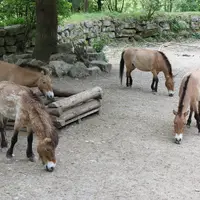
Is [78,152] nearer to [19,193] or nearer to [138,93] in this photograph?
[19,193]

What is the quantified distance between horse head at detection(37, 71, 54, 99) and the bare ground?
2.23 ft

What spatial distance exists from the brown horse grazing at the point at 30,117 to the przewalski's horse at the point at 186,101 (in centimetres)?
225

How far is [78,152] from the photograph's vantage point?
6016mm

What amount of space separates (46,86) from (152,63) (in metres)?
3.28

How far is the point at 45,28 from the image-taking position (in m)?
11.0

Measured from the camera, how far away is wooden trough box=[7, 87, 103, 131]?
6.66 m

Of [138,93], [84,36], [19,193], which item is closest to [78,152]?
[19,193]

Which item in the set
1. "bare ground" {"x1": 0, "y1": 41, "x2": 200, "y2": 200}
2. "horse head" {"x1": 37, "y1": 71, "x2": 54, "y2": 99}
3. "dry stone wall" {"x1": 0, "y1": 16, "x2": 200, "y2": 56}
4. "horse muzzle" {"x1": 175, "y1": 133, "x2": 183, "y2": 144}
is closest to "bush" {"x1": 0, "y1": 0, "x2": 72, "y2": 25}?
"dry stone wall" {"x1": 0, "y1": 16, "x2": 200, "y2": 56}

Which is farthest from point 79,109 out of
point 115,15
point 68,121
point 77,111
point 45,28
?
point 115,15

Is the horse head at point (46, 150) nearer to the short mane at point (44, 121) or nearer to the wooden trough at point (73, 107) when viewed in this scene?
the short mane at point (44, 121)

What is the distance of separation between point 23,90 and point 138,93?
176 inches

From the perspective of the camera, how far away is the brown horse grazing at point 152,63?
9477 mm

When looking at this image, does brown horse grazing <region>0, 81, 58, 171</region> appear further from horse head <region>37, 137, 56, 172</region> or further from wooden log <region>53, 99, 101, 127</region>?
wooden log <region>53, 99, 101, 127</region>

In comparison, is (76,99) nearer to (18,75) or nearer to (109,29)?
(18,75)
